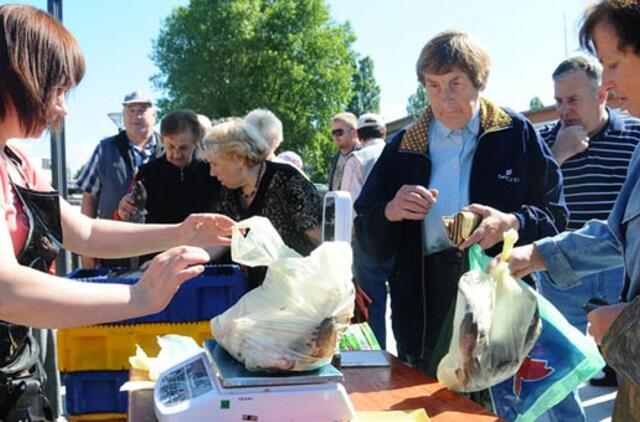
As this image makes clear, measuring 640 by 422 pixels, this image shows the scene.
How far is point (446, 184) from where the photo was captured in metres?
1.90

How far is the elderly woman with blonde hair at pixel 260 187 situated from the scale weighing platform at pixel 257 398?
146 centimetres

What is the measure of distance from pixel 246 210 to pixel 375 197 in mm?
796

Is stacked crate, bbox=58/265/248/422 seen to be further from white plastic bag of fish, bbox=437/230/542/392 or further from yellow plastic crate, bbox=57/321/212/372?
white plastic bag of fish, bbox=437/230/542/392

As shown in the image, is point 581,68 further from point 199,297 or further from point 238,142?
point 199,297

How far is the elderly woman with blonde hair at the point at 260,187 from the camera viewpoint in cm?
255

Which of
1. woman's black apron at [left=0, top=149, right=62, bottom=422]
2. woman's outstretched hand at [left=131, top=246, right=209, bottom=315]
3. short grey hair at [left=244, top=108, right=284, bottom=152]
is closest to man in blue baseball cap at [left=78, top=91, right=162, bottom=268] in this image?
short grey hair at [left=244, top=108, right=284, bottom=152]

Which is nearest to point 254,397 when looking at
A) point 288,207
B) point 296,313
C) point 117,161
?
point 296,313

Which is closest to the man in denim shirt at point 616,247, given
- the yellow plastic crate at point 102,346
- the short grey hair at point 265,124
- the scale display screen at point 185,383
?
the scale display screen at point 185,383

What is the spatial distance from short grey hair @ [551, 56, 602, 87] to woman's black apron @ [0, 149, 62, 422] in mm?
2249

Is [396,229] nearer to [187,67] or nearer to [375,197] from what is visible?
[375,197]

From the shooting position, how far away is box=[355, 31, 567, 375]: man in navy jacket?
182 centimetres

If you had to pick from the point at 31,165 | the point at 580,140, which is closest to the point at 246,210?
the point at 31,165

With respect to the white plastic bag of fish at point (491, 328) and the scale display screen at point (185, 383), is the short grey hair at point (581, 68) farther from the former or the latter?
the scale display screen at point (185, 383)

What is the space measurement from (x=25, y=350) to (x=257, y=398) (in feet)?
2.08
